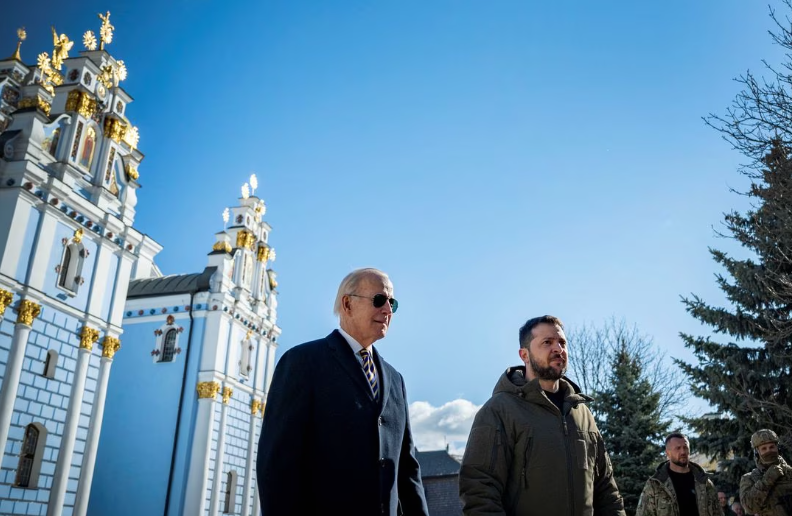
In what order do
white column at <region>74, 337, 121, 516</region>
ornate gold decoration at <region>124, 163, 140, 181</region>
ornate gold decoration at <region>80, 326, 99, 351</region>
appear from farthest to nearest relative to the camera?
ornate gold decoration at <region>124, 163, 140, 181</region> → ornate gold decoration at <region>80, 326, 99, 351</region> → white column at <region>74, 337, 121, 516</region>

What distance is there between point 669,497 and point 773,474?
1.26 meters

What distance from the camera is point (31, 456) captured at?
47.5ft

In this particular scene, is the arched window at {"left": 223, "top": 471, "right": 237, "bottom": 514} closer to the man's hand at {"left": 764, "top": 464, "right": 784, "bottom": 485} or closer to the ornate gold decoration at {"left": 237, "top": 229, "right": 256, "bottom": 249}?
the ornate gold decoration at {"left": 237, "top": 229, "right": 256, "bottom": 249}

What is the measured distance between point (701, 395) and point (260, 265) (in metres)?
20.8

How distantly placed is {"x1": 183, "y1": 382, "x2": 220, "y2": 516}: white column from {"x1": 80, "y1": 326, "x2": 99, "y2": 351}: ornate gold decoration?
726 cm

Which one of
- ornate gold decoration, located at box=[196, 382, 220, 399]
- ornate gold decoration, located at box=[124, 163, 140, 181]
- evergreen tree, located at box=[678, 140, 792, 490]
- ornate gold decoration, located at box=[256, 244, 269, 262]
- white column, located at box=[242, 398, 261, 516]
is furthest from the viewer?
ornate gold decoration, located at box=[256, 244, 269, 262]

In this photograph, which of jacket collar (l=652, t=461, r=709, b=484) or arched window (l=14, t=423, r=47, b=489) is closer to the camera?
jacket collar (l=652, t=461, r=709, b=484)

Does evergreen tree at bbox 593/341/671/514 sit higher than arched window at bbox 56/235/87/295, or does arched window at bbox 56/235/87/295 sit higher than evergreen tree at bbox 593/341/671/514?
arched window at bbox 56/235/87/295

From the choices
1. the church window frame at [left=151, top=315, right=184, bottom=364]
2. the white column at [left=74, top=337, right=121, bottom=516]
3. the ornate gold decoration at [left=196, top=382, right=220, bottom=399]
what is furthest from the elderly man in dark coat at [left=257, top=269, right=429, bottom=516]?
the church window frame at [left=151, top=315, right=184, bottom=364]

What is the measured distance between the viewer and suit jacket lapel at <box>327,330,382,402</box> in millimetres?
3518

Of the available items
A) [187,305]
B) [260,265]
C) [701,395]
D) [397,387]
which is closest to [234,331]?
[187,305]

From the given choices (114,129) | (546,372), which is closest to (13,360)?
(114,129)

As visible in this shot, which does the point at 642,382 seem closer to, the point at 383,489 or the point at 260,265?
the point at 260,265

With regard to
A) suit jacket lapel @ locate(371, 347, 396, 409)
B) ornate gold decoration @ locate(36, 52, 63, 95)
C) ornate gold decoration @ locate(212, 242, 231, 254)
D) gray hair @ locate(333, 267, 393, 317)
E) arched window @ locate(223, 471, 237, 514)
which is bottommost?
arched window @ locate(223, 471, 237, 514)
